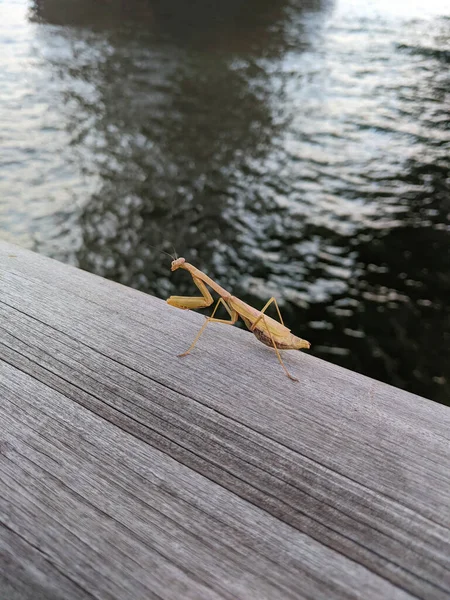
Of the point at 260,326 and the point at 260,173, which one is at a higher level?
the point at 260,326

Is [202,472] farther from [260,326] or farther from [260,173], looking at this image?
[260,173]

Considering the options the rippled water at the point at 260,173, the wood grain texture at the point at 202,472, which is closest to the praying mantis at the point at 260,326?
the wood grain texture at the point at 202,472

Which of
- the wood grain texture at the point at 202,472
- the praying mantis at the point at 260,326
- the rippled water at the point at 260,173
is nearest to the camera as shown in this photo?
the wood grain texture at the point at 202,472

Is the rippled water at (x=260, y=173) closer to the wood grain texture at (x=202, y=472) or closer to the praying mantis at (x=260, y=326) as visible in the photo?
the praying mantis at (x=260, y=326)

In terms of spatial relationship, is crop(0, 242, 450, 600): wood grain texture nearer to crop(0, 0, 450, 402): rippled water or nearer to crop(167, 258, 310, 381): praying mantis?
crop(167, 258, 310, 381): praying mantis

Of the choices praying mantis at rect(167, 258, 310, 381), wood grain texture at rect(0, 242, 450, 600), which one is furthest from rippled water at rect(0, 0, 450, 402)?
wood grain texture at rect(0, 242, 450, 600)

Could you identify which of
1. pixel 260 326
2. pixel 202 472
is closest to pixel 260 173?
pixel 260 326
